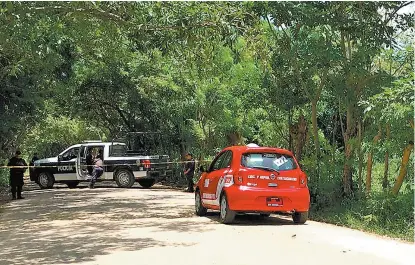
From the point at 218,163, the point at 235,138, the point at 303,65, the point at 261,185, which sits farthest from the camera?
the point at 235,138

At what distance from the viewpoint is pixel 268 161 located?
11812mm

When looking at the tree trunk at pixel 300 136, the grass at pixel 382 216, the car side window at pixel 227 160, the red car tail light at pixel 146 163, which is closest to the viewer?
the grass at pixel 382 216

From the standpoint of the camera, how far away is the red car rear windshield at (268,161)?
38.4ft

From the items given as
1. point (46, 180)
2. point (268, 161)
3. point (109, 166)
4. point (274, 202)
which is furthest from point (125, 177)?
point (274, 202)

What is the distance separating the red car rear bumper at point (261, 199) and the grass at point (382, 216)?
0.98 meters

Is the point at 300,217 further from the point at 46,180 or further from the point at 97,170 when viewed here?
the point at 46,180

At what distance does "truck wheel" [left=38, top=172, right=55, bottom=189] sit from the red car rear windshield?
16.2 meters

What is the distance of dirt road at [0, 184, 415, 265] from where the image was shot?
788 centimetres

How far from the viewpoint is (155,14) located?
1125 cm

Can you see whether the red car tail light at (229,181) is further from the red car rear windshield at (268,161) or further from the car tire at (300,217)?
the car tire at (300,217)

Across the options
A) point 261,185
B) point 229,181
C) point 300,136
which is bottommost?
point 261,185

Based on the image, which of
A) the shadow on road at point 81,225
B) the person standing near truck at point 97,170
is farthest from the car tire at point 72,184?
the shadow on road at point 81,225

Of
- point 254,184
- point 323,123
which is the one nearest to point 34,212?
point 254,184

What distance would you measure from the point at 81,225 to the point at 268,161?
13.5 feet
